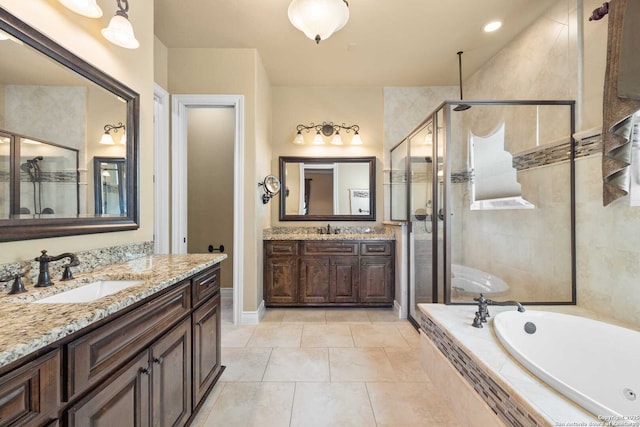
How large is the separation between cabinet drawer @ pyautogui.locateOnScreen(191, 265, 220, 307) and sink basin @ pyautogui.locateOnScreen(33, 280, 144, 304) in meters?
0.30

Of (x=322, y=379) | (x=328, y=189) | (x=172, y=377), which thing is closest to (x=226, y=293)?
(x=328, y=189)

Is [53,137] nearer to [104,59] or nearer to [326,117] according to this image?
[104,59]

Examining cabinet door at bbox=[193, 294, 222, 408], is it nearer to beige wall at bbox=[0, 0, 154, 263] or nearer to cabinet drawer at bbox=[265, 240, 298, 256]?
beige wall at bbox=[0, 0, 154, 263]

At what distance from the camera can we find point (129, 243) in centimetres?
180

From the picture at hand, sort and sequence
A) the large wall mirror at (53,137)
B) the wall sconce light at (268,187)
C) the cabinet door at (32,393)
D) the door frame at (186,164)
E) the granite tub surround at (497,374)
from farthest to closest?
the wall sconce light at (268,187)
the door frame at (186,164)
the large wall mirror at (53,137)
the granite tub surround at (497,374)
the cabinet door at (32,393)

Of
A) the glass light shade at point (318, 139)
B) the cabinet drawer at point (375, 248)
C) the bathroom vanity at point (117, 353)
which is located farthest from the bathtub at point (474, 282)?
the glass light shade at point (318, 139)

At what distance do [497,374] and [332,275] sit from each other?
7.15 ft

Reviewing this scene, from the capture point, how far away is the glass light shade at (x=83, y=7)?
127 centimetres

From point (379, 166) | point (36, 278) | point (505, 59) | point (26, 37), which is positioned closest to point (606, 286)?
point (505, 59)

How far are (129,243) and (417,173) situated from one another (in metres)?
2.57

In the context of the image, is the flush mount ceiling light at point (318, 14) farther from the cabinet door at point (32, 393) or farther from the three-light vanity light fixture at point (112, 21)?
the cabinet door at point (32, 393)

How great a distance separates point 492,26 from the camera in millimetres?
2504

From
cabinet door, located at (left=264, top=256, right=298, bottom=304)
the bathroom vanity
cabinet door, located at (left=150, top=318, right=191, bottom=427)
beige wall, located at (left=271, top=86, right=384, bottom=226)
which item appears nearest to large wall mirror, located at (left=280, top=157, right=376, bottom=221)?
beige wall, located at (left=271, top=86, right=384, bottom=226)

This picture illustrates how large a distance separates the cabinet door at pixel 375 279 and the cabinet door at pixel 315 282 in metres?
0.42
